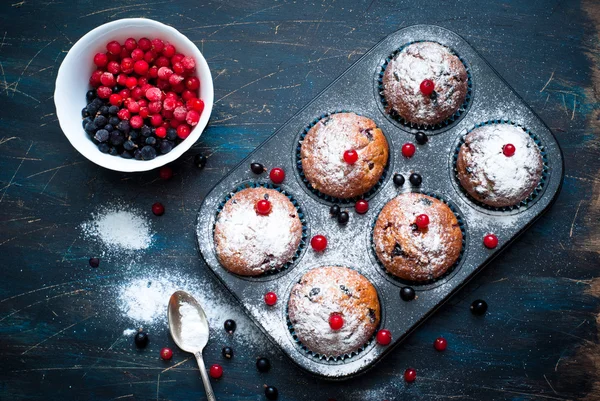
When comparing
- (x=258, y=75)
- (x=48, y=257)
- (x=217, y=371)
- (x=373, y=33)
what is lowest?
(x=217, y=371)

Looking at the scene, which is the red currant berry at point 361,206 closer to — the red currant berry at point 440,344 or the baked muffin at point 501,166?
the baked muffin at point 501,166

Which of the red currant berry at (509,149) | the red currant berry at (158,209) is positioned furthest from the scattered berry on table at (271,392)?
the red currant berry at (509,149)

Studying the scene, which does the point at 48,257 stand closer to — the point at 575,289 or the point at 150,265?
the point at 150,265

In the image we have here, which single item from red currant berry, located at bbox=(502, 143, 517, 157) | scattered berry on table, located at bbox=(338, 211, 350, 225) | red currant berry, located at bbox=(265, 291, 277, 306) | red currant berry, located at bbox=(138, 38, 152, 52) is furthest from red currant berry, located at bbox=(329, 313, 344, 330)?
red currant berry, located at bbox=(138, 38, 152, 52)

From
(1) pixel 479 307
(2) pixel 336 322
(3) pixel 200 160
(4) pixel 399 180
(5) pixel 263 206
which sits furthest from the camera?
(3) pixel 200 160

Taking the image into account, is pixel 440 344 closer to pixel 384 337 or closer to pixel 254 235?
pixel 384 337

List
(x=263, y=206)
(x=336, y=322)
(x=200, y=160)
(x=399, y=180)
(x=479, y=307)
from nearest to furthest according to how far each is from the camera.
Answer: (x=336, y=322) → (x=263, y=206) → (x=399, y=180) → (x=479, y=307) → (x=200, y=160)

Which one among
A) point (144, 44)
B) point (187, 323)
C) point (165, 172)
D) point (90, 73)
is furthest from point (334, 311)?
point (90, 73)

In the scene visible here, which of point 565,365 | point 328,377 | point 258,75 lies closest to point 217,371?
point 328,377
